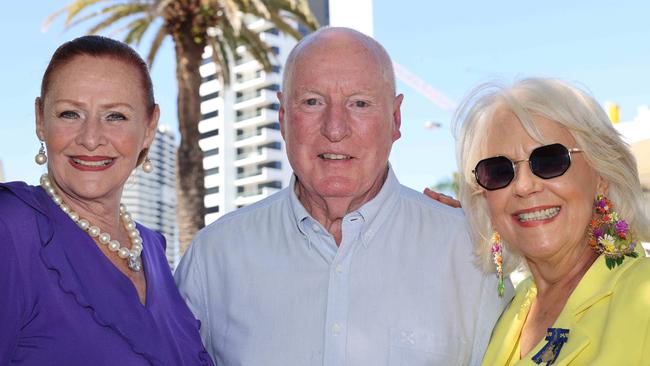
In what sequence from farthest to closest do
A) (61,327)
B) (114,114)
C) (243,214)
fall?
(243,214) < (114,114) < (61,327)

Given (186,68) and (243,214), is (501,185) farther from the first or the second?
(186,68)

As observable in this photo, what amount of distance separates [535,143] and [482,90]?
1.39 feet

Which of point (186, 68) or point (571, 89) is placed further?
point (186, 68)

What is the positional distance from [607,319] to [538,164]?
0.67 m

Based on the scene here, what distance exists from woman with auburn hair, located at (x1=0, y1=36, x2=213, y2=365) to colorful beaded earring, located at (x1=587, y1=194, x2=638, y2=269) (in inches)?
67.4

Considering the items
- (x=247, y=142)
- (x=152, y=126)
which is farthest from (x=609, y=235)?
(x=247, y=142)

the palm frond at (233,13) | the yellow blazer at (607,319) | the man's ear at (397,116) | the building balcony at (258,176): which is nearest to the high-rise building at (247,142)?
the building balcony at (258,176)

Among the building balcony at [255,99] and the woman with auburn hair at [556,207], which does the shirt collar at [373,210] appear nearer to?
the woman with auburn hair at [556,207]

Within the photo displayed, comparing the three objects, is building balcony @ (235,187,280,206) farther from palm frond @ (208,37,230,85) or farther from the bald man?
the bald man

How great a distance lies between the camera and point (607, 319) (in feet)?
9.00

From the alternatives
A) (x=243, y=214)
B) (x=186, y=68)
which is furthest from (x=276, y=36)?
(x=243, y=214)

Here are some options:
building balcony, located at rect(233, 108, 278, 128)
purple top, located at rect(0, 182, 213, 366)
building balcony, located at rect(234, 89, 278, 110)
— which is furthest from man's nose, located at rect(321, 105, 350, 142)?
building balcony, located at rect(233, 108, 278, 128)

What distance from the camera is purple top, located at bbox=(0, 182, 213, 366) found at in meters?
2.53

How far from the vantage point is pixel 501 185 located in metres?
3.22
